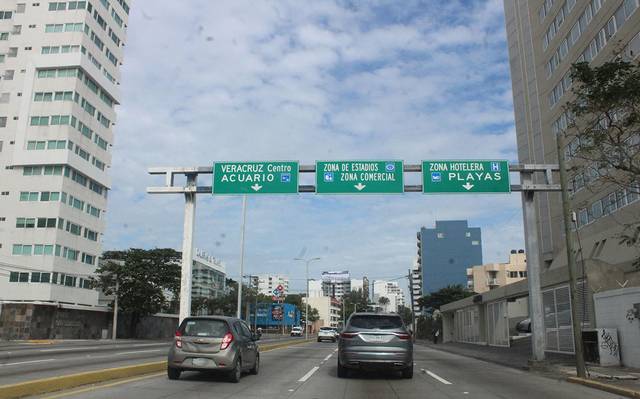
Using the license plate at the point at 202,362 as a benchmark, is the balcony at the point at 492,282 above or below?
above

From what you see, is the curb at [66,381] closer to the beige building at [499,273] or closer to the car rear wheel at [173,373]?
the car rear wheel at [173,373]

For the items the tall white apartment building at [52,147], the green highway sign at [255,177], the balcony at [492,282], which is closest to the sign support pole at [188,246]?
the green highway sign at [255,177]

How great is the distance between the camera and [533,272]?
2047 cm

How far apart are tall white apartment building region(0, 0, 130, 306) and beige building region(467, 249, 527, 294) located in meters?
66.9

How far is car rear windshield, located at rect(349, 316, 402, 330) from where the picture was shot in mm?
13648

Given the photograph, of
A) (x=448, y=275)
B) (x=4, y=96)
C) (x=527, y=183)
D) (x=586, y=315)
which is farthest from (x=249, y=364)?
(x=448, y=275)

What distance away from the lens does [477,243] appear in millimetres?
121500

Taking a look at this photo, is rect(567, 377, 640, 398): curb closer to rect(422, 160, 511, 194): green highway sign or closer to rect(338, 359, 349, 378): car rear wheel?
rect(338, 359, 349, 378): car rear wheel

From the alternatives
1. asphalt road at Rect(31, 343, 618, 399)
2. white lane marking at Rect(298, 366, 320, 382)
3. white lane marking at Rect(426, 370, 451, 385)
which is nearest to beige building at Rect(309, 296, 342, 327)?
white lane marking at Rect(298, 366, 320, 382)

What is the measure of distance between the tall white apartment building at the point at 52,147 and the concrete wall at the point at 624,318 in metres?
49.5

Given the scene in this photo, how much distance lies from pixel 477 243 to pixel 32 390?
390ft

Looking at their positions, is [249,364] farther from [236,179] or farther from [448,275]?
[448,275]

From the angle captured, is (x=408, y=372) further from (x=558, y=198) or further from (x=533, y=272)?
(x=558, y=198)

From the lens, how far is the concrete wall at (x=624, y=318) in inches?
670
